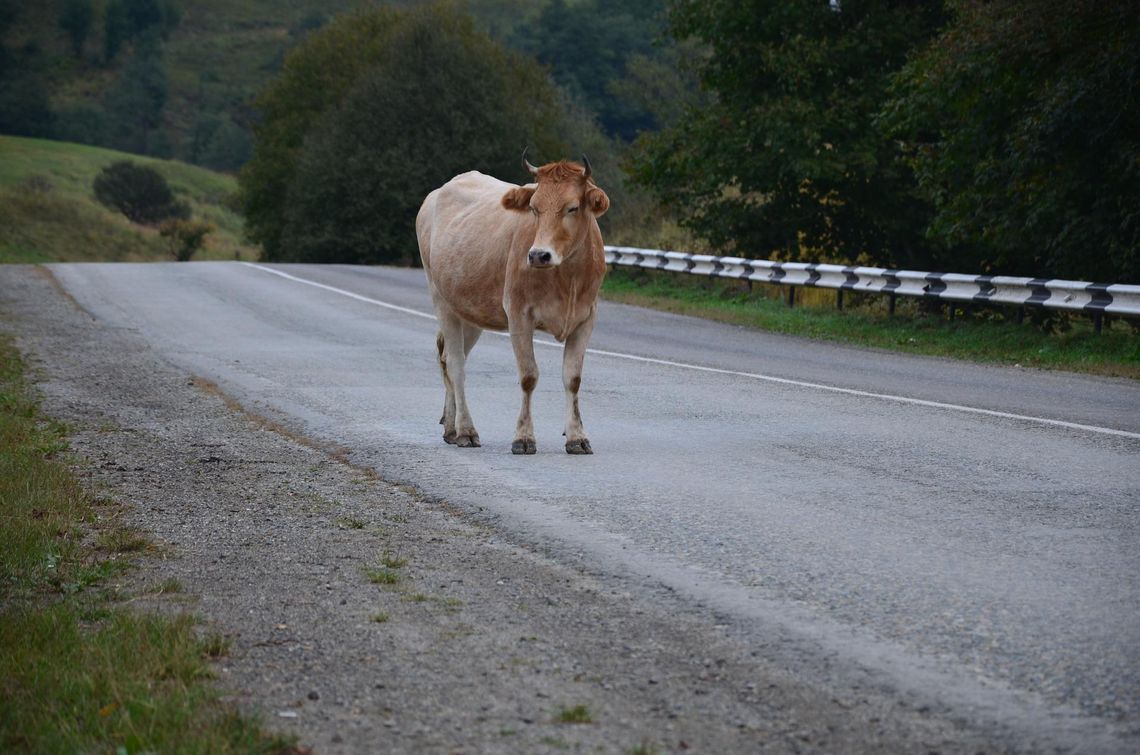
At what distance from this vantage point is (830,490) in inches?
323

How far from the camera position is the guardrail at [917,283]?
18.2m

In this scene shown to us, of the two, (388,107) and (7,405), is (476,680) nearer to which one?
(7,405)

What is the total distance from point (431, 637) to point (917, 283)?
17.8m

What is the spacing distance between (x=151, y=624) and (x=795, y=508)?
357 centimetres

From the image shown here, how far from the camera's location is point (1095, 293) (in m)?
18.3

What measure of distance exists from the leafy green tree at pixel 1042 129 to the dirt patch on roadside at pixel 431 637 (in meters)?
13.0

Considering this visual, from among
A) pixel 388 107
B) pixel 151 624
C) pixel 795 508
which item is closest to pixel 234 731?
pixel 151 624

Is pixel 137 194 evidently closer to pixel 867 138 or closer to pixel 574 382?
pixel 867 138

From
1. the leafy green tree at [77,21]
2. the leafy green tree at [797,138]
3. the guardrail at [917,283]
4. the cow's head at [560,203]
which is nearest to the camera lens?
the cow's head at [560,203]

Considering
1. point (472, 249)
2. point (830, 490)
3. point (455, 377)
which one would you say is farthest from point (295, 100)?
point (830, 490)

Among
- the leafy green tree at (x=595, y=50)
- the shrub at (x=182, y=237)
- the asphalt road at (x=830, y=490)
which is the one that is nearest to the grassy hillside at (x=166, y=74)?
the leafy green tree at (x=595, y=50)

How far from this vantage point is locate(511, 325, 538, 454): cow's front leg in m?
9.80

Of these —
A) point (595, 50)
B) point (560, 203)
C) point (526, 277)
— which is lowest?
point (526, 277)

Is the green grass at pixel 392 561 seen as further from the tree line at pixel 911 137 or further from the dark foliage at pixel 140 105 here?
the dark foliage at pixel 140 105
